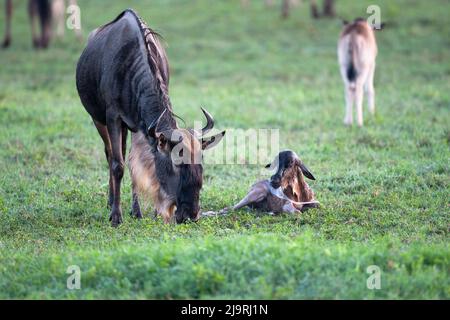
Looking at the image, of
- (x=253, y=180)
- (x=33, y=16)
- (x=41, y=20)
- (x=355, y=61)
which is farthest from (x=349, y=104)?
(x=33, y=16)

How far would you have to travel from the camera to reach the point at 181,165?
23.9 ft

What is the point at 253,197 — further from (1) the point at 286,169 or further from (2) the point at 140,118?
(2) the point at 140,118

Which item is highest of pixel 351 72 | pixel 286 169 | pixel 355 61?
pixel 355 61

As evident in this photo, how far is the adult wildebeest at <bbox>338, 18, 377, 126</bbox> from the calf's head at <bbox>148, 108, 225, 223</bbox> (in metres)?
6.48

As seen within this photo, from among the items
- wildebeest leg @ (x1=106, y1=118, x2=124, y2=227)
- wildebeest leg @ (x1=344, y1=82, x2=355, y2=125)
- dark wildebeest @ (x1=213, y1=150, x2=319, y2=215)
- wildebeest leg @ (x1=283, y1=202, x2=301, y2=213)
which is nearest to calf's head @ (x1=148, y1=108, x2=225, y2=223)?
wildebeest leg @ (x1=106, y1=118, x2=124, y2=227)

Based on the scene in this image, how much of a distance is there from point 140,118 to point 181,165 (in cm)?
88

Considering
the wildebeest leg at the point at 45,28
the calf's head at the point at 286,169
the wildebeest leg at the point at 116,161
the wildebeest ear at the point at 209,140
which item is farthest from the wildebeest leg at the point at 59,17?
Answer: the wildebeest ear at the point at 209,140

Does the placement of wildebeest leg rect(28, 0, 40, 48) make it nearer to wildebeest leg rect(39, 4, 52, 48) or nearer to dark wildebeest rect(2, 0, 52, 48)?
Result: dark wildebeest rect(2, 0, 52, 48)

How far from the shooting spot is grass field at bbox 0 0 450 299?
6.16m

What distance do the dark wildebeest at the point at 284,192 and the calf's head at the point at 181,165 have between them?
1095mm

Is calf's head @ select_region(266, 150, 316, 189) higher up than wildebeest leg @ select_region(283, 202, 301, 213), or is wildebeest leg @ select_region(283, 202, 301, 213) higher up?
calf's head @ select_region(266, 150, 316, 189)

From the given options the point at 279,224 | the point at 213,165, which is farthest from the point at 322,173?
the point at 279,224

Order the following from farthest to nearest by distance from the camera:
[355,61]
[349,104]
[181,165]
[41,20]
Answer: [41,20] → [355,61] → [349,104] → [181,165]

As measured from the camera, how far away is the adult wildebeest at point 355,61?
Result: 13.6 m
